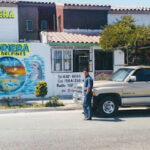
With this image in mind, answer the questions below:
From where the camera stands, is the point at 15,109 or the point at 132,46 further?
the point at 132,46

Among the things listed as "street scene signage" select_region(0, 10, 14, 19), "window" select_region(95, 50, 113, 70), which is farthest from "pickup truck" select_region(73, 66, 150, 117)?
"street scene signage" select_region(0, 10, 14, 19)

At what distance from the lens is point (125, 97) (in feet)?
38.7

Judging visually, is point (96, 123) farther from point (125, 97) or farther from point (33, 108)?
point (33, 108)

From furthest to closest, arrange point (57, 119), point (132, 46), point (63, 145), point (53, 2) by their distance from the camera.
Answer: point (53, 2) < point (132, 46) < point (57, 119) < point (63, 145)

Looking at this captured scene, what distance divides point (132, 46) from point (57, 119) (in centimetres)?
630

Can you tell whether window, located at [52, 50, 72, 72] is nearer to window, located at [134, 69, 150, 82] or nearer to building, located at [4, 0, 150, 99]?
building, located at [4, 0, 150, 99]

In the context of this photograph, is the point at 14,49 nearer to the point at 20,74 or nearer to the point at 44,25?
the point at 20,74

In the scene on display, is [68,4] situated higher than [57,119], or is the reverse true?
[68,4]

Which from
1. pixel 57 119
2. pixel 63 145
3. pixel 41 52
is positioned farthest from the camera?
pixel 41 52

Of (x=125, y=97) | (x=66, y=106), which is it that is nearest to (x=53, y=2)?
(x=66, y=106)

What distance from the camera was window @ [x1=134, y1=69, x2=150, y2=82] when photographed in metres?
12.1

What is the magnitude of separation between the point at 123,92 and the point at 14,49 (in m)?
7.54

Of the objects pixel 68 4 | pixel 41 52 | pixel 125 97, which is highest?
pixel 68 4

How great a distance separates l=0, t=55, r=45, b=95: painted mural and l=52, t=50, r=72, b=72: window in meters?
0.86
